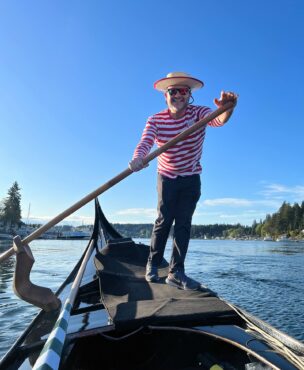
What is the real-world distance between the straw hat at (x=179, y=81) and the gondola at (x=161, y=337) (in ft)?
5.01

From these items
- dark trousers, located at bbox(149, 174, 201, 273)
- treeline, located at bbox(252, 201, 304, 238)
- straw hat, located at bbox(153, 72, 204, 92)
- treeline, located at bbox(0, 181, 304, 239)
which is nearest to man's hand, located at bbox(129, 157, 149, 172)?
dark trousers, located at bbox(149, 174, 201, 273)

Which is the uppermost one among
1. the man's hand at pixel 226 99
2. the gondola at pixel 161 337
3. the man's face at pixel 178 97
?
the man's face at pixel 178 97

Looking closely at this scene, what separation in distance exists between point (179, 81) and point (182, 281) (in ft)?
4.87

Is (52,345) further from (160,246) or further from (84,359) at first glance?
(160,246)

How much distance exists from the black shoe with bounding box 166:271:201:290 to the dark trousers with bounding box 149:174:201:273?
0.60ft

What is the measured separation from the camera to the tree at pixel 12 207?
218 ft

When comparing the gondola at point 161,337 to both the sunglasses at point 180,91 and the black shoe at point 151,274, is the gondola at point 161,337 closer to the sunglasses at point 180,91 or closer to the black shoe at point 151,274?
the black shoe at point 151,274

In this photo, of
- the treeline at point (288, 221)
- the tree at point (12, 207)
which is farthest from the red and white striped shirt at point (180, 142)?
the treeline at point (288, 221)

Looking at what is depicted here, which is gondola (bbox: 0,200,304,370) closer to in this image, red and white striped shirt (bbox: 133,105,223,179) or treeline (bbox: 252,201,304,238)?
red and white striped shirt (bbox: 133,105,223,179)

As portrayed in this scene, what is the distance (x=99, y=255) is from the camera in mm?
3588

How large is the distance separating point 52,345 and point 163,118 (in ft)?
6.79

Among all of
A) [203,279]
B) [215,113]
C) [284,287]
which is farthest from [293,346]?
[203,279]

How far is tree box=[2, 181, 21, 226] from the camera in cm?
6644

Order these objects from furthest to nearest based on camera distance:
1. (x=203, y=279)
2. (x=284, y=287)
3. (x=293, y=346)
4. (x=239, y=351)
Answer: (x=203, y=279) → (x=284, y=287) → (x=239, y=351) → (x=293, y=346)
